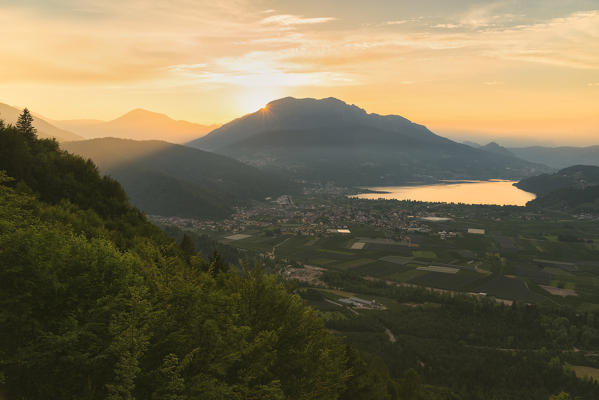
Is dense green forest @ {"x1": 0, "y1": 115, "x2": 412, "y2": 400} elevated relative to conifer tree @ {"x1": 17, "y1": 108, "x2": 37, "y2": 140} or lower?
lower

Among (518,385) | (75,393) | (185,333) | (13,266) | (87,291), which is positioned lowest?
(518,385)

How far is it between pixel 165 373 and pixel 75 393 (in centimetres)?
397

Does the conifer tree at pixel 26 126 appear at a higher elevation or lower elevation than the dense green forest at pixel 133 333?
higher

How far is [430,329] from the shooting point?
103 metres

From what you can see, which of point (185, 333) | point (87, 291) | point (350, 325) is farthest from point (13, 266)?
point (350, 325)

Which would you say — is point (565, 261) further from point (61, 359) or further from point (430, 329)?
point (61, 359)

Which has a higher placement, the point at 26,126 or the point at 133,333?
the point at 26,126

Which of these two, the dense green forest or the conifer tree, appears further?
the conifer tree

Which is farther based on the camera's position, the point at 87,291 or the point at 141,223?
the point at 141,223

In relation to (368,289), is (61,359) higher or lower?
higher

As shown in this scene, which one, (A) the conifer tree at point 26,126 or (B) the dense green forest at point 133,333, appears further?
(A) the conifer tree at point 26,126

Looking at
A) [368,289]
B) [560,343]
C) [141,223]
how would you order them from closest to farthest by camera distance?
[141,223] < [560,343] < [368,289]

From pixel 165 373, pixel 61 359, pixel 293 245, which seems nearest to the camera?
pixel 61 359

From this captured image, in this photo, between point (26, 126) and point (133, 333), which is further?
point (26, 126)
